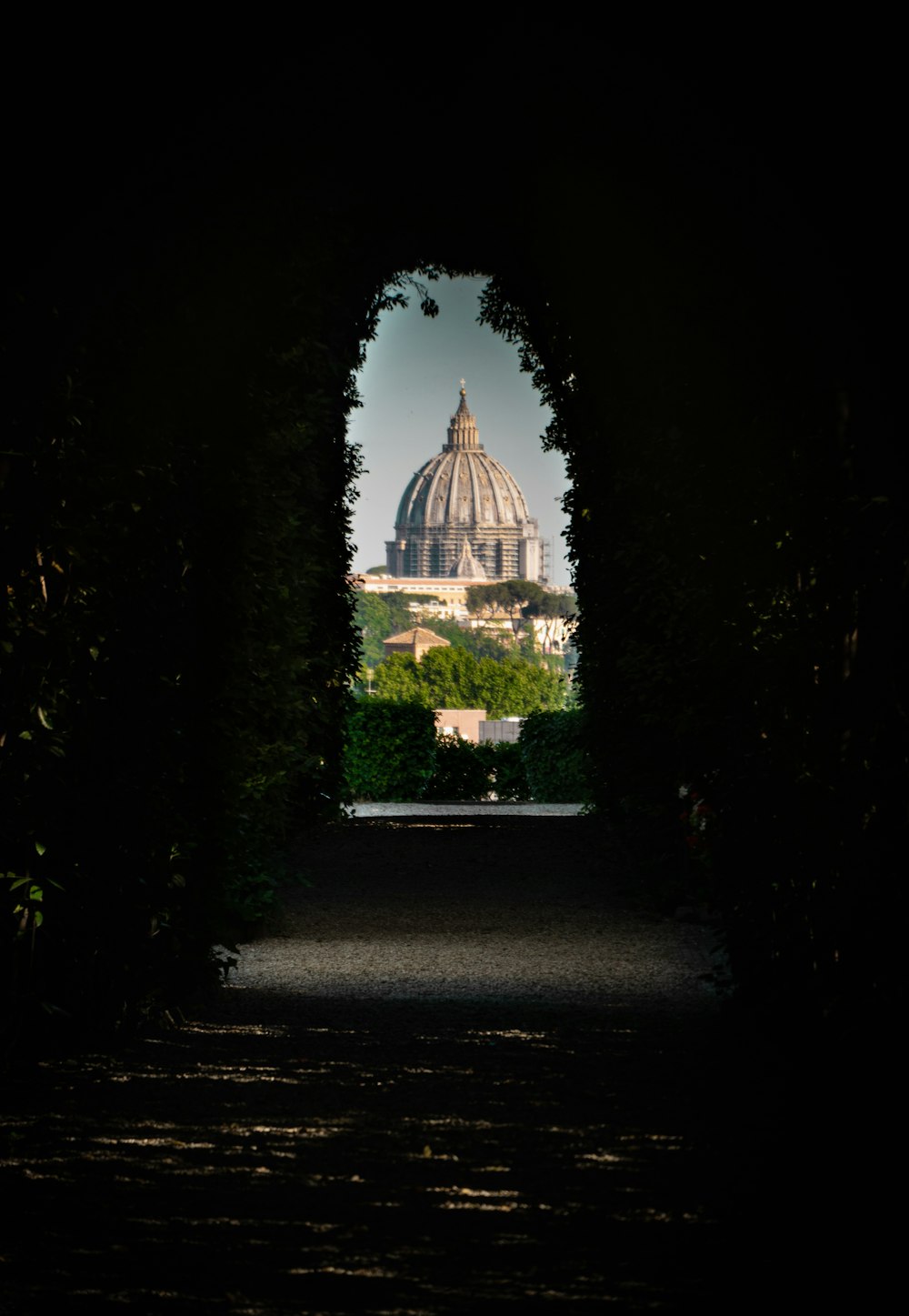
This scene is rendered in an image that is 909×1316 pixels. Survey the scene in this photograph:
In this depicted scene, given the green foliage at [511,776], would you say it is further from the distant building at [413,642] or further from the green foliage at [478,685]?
the distant building at [413,642]

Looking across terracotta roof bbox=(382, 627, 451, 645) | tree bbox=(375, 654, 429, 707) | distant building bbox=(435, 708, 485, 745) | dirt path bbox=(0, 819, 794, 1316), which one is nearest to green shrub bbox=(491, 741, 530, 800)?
dirt path bbox=(0, 819, 794, 1316)

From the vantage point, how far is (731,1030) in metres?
5.40

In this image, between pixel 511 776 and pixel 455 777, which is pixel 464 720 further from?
pixel 455 777

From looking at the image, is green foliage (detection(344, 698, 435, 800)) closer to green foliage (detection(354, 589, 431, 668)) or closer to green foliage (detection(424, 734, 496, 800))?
green foliage (detection(424, 734, 496, 800))

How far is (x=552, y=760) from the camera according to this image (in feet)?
71.0

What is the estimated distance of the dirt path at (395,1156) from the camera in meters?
2.95

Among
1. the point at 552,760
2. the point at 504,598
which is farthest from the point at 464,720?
the point at 504,598

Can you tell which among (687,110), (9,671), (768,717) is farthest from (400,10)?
(768,717)

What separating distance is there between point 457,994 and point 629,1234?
357 centimetres

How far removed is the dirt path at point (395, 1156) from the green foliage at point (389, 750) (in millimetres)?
14543

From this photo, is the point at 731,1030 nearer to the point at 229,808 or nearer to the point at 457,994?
the point at 457,994

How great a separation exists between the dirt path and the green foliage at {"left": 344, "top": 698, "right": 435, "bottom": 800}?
1454 centimetres

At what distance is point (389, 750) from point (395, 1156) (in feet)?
60.0

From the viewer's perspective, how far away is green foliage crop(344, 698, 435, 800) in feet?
71.6
